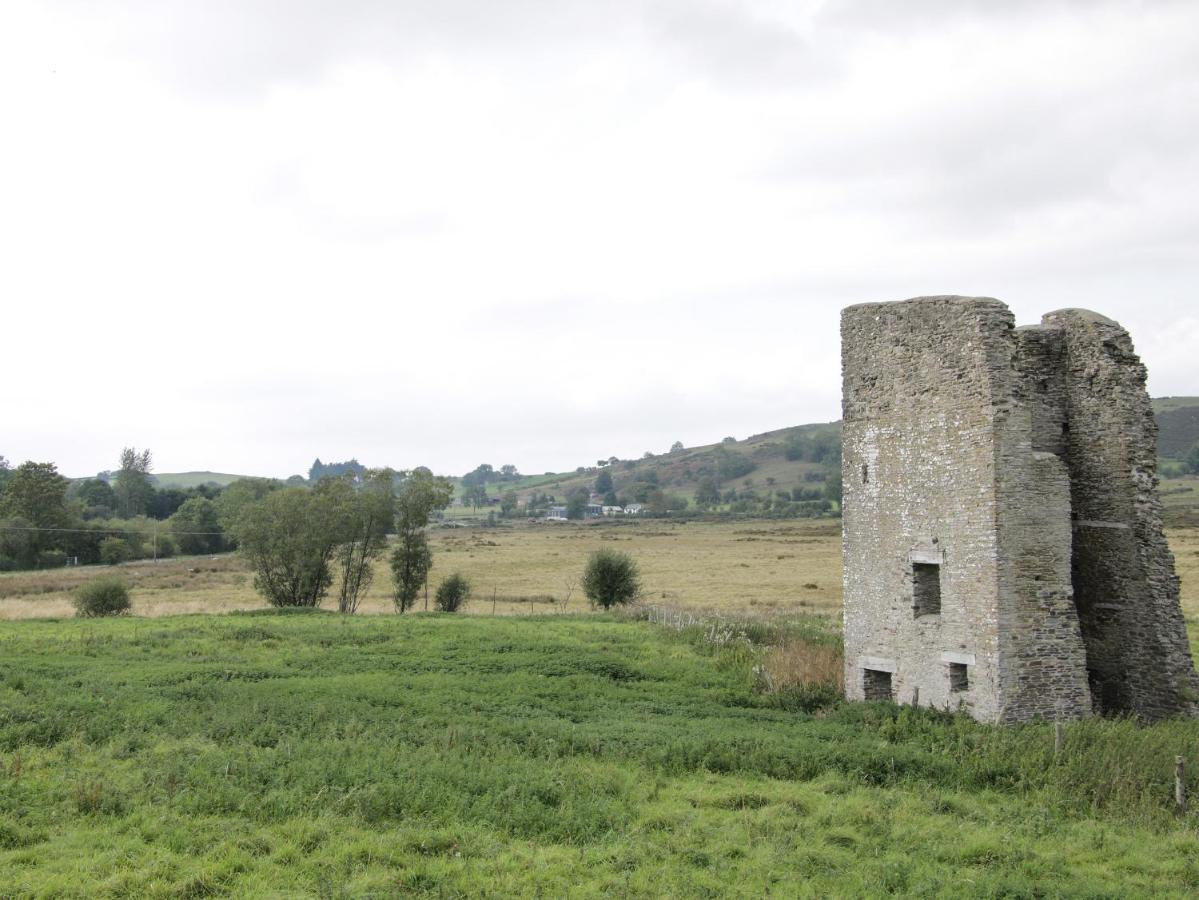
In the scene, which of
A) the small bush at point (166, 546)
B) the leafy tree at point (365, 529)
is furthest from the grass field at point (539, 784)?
the small bush at point (166, 546)

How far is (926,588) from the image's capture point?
1923 centimetres

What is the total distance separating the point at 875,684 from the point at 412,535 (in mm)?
31539

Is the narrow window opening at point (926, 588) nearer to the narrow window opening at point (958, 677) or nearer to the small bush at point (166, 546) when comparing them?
the narrow window opening at point (958, 677)

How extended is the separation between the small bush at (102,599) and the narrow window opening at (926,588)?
32.8m

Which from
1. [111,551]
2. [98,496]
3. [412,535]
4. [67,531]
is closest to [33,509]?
[67,531]

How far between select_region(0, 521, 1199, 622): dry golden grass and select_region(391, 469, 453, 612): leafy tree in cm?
231

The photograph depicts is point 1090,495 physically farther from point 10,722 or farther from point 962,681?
point 10,722

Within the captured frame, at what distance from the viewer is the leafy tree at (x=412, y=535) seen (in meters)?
47.2

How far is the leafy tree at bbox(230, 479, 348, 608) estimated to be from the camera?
45.0 meters

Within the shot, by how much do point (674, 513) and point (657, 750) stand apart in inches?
5530

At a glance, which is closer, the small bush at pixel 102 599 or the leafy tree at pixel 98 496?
the small bush at pixel 102 599

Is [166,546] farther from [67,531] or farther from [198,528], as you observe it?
[67,531]

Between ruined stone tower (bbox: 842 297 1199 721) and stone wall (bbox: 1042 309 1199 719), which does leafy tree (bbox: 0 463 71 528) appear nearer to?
ruined stone tower (bbox: 842 297 1199 721)

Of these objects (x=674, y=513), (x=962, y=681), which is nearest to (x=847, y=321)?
(x=962, y=681)
